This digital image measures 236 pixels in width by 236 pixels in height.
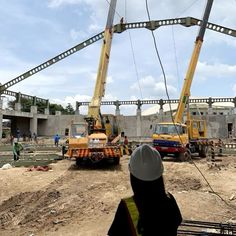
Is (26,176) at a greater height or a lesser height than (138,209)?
lesser

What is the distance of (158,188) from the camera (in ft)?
6.79

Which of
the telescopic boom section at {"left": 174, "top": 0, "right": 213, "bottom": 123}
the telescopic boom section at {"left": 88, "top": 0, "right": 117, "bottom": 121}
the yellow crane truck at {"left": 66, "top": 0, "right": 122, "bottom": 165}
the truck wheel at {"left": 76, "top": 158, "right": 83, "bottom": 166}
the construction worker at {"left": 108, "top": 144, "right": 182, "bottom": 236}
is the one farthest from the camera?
the telescopic boom section at {"left": 174, "top": 0, "right": 213, "bottom": 123}

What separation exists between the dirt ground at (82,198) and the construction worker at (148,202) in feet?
15.2

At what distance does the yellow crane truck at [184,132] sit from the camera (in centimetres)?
1898

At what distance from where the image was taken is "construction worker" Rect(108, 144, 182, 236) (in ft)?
6.73

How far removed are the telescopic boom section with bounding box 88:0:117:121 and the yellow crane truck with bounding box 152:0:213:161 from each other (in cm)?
418

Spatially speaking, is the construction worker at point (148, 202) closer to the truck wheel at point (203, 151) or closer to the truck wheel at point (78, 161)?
the truck wheel at point (78, 161)

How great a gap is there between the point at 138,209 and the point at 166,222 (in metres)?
0.19

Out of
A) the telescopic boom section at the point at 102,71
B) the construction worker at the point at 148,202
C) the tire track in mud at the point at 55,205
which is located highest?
the telescopic boom section at the point at 102,71

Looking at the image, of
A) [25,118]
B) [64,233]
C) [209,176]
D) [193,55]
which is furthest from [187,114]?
[25,118]

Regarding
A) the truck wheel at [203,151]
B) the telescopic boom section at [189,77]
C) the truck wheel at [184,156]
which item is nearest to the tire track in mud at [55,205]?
the truck wheel at [184,156]

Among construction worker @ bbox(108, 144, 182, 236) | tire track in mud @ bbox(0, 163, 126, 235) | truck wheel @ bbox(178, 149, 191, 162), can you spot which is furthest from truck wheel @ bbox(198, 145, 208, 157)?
construction worker @ bbox(108, 144, 182, 236)

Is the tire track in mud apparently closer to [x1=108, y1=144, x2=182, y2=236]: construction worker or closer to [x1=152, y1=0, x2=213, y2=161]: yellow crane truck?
[x1=108, y1=144, x2=182, y2=236]: construction worker

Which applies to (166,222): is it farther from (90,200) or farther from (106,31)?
(106,31)
